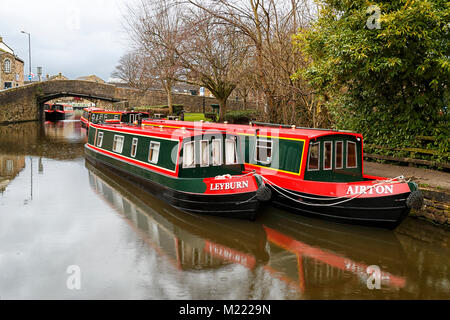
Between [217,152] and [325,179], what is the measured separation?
2.78 meters

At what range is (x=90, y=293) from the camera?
17.6 feet

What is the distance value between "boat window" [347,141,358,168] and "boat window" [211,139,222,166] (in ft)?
10.5

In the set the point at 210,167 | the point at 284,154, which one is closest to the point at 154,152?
the point at 210,167

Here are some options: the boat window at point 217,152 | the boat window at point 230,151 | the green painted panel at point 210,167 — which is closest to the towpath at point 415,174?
the green painted panel at point 210,167

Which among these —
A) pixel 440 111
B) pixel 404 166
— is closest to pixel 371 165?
pixel 404 166

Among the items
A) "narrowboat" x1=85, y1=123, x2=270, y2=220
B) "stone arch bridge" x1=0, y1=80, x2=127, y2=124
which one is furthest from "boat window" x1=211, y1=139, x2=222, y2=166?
"stone arch bridge" x1=0, y1=80, x2=127, y2=124

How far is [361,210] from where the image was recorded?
25.7ft

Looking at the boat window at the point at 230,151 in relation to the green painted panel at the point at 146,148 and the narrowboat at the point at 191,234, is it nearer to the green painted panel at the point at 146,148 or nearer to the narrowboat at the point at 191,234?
the green painted panel at the point at 146,148

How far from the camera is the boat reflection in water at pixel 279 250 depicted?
5727 mm

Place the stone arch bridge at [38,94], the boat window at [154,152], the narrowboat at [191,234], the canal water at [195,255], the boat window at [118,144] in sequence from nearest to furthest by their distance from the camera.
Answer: the canal water at [195,255], the narrowboat at [191,234], the boat window at [154,152], the boat window at [118,144], the stone arch bridge at [38,94]

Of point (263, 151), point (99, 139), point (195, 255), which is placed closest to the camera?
point (195, 255)

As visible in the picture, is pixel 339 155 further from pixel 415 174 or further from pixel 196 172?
pixel 196 172

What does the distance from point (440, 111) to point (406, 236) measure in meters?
5.53

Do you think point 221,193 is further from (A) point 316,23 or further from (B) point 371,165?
(A) point 316,23
